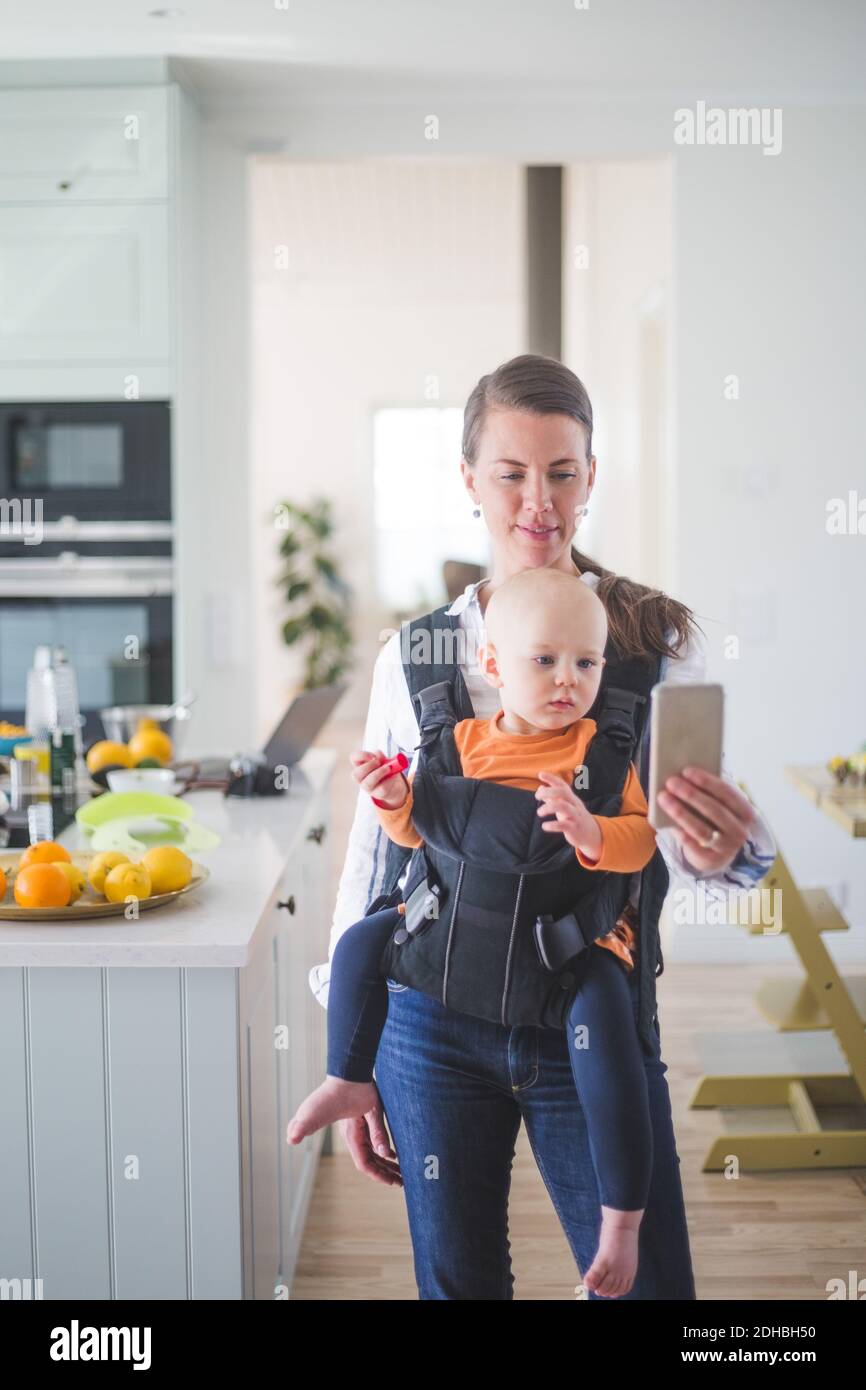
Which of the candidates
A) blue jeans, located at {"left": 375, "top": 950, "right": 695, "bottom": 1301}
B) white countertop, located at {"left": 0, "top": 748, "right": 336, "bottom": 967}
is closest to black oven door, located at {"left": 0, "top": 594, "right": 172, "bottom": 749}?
white countertop, located at {"left": 0, "top": 748, "right": 336, "bottom": 967}

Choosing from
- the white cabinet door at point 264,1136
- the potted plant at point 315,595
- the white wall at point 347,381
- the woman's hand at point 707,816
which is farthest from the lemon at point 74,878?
the potted plant at point 315,595

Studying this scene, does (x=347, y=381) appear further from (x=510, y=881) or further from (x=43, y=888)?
(x=510, y=881)

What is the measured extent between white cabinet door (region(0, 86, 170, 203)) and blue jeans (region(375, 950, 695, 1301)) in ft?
9.65

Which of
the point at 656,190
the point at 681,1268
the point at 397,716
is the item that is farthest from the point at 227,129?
the point at 681,1268

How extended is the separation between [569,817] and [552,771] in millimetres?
53

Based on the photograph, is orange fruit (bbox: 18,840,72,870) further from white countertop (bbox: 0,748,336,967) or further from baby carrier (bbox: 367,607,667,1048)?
baby carrier (bbox: 367,607,667,1048)

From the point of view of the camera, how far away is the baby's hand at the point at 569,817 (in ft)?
3.19

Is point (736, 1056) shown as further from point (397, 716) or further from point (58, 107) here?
point (58, 107)

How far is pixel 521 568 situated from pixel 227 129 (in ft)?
10.3

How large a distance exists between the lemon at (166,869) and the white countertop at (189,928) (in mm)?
30

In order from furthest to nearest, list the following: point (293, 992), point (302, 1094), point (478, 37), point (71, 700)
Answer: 1. point (478, 37)
2. point (71, 700)
3. point (302, 1094)
4. point (293, 992)

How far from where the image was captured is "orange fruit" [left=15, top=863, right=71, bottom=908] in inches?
58.1

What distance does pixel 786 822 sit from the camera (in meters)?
3.50

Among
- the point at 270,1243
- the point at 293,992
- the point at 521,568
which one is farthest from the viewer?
the point at 293,992
